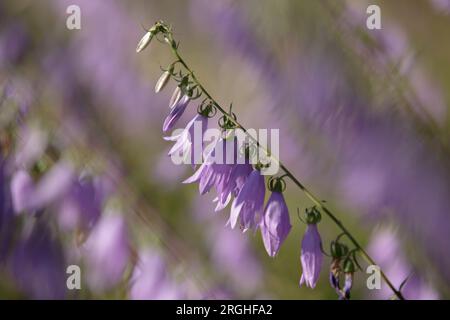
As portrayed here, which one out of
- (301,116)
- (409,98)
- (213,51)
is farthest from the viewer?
(213,51)

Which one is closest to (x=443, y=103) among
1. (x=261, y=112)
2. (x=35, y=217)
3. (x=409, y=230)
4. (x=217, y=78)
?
(x=409, y=230)

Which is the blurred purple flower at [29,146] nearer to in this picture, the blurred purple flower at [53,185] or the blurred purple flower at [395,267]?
the blurred purple flower at [53,185]

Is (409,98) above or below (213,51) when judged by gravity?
below

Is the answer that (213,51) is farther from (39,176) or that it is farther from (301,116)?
(39,176)

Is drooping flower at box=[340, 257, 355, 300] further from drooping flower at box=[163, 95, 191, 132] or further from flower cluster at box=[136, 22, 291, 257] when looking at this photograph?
drooping flower at box=[163, 95, 191, 132]

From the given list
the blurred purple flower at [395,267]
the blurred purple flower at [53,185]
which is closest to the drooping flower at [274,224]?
the blurred purple flower at [395,267]
